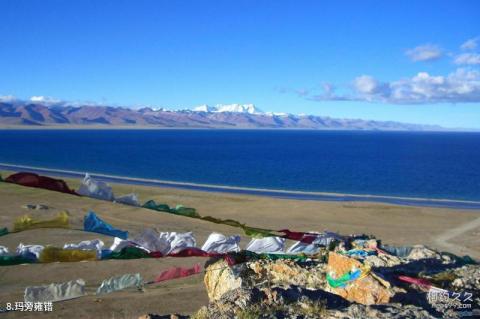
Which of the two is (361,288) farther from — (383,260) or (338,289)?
(383,260)

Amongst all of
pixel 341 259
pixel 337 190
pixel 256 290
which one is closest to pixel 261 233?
pixel 341 259

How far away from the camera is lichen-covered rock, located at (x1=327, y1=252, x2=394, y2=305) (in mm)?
5719

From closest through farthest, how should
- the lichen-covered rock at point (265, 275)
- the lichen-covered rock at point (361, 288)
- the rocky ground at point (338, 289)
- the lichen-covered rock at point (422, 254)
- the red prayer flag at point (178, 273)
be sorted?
the rocky ground at point (338, 289), the lichen-covered rock at point (361, 288), the lichen-covered rock at point (265, 275), the lichen-covered rock at point (422, 254), the red prayer flag at point (178, 273)

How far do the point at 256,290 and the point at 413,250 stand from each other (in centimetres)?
474

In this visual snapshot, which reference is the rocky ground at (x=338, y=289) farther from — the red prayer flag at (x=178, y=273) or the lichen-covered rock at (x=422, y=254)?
the red prayer flag at (x=178, y=273)

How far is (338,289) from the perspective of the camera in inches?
240

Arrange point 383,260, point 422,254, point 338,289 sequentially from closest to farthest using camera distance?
1. point 338,289
2. point 383,260
3. point 422,254

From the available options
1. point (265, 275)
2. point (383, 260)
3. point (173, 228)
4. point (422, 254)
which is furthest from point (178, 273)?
point (173, 228)

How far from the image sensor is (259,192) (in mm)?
43531

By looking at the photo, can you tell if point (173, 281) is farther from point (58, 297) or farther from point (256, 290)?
→ point (256, 290)

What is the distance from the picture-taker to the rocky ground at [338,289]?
5.16 m

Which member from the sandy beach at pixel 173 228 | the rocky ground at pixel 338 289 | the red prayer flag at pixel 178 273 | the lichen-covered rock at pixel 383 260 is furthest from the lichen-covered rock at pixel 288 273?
the red prayer flag at pixel 178 273

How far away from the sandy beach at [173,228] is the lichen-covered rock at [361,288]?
3.35m

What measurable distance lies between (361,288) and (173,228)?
15.3 m
